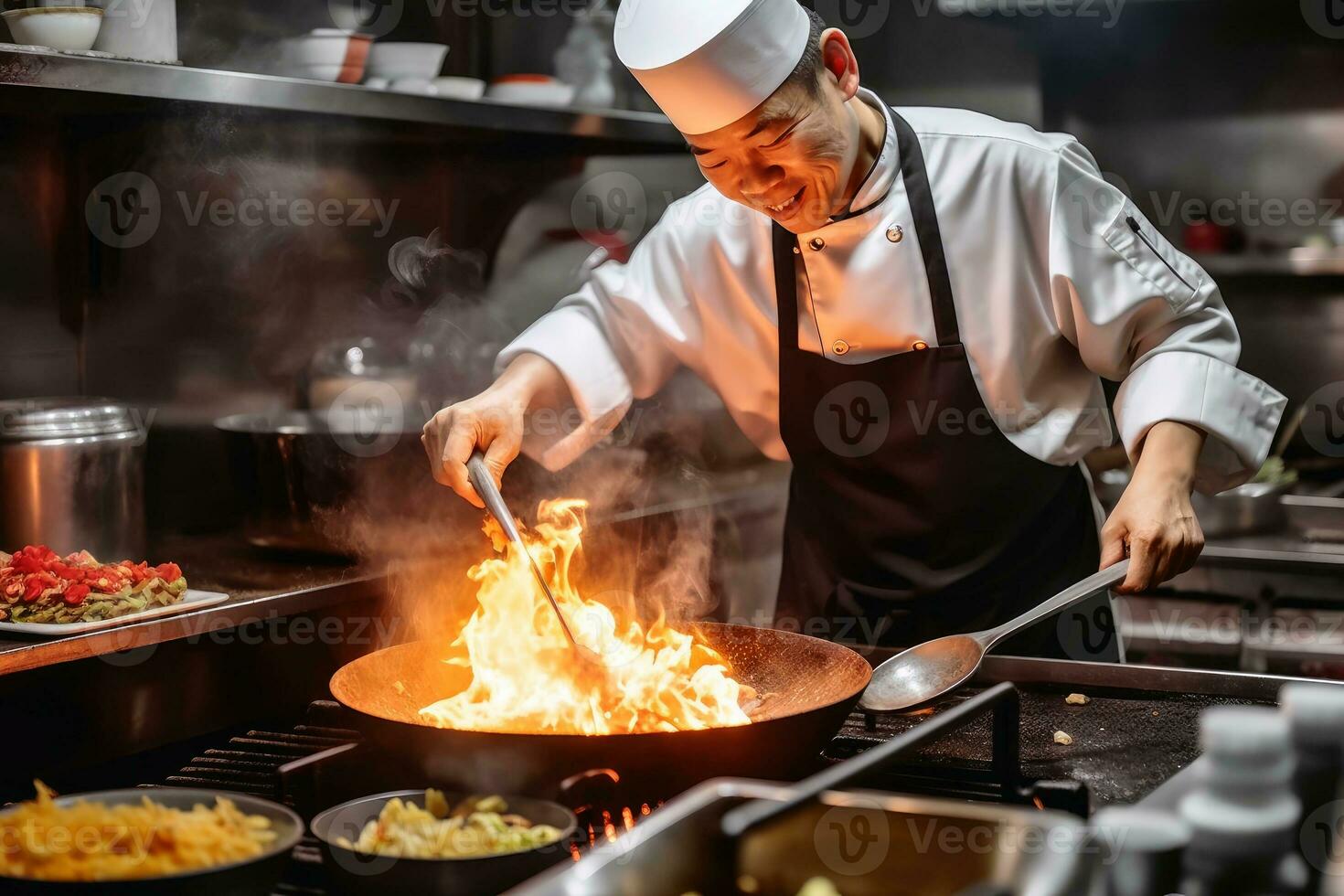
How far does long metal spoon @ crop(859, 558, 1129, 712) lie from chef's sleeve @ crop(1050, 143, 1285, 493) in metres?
0.33

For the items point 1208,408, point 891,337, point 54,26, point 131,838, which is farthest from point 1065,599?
point 54,26

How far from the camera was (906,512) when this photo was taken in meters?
2.30

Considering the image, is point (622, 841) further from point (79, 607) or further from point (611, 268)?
point (611, 268)

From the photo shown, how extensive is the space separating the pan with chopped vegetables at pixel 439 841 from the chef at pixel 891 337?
0.77m

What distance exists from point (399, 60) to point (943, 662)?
1.86m

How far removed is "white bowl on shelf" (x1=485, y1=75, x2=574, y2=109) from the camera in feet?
10.5

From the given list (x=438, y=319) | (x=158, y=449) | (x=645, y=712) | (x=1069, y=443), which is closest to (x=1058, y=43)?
(x=438, y=319)

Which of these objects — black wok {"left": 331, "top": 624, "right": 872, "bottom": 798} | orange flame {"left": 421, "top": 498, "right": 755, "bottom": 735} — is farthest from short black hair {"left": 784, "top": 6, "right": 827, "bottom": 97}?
black wok {"left": 331, "top": 624, "right": 872, "bottom": 798}

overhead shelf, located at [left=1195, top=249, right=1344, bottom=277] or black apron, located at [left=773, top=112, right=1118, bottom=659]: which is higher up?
overhead shelf, located at [left=1195, top=249, right=1344, bottom=277]

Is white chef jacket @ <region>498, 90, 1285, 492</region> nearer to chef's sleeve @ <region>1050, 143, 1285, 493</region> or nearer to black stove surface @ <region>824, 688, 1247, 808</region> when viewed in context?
chef's sleeve @ <region>1050, 143, 1285, 493</region>

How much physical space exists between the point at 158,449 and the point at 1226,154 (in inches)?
137

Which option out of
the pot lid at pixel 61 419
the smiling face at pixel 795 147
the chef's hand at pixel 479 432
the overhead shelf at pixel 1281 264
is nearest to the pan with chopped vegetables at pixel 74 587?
the pot lid at pixel 61 419

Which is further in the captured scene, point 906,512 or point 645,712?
point 906,512

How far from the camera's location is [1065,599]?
5.38 ft
